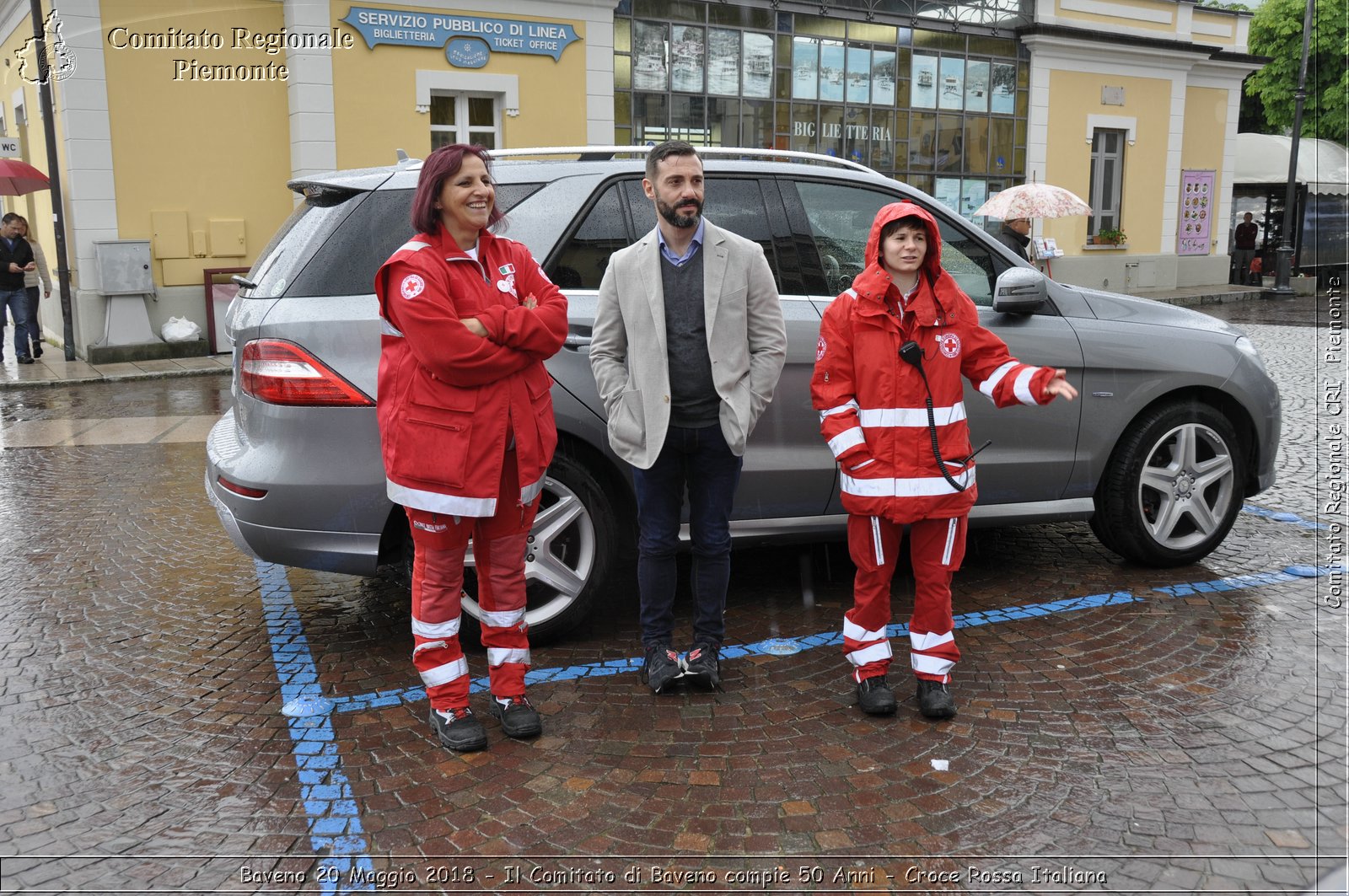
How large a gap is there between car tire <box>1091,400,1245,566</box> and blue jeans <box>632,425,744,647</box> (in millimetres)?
2125

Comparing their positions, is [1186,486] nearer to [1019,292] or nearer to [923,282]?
[1019,292]

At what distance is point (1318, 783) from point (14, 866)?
3767mm

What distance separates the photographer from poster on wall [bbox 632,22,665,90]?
1823cm

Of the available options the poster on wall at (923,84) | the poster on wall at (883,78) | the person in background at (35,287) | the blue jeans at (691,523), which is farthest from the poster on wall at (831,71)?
the blue jeans at (691,523)

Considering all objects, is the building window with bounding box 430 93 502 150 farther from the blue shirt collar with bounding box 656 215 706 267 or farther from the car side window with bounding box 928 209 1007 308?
the blue shirt collar with bounding box 656 215 706 267

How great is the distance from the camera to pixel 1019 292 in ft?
15.1

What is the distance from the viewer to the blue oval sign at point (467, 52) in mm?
15867

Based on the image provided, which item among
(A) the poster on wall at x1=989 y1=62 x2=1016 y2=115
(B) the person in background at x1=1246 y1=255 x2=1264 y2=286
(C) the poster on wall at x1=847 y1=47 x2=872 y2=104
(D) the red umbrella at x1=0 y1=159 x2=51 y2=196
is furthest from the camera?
(B) the person in background at x1=1246 y1=255 x2=1264 y2=286

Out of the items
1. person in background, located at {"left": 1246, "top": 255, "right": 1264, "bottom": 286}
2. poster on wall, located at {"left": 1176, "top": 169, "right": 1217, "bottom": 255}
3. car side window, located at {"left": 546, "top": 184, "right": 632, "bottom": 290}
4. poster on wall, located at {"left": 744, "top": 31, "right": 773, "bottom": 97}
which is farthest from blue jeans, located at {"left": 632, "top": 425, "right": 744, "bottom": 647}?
person in background, located at {"left": 1246, "top": 255, "right": 1264, "bottom": 286}

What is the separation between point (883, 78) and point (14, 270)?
1534cm

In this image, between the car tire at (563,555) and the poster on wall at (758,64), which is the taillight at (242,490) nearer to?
the car tire at (563,555)

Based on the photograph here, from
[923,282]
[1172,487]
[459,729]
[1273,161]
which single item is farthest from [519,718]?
[1273,161]

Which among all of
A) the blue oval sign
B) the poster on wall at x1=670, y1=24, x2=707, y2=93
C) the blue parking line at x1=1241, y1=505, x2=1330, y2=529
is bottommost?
the blue parking line at x1=1241, y1=505, x2=1330, y2=529

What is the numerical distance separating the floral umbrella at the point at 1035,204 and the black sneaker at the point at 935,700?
1023cm
